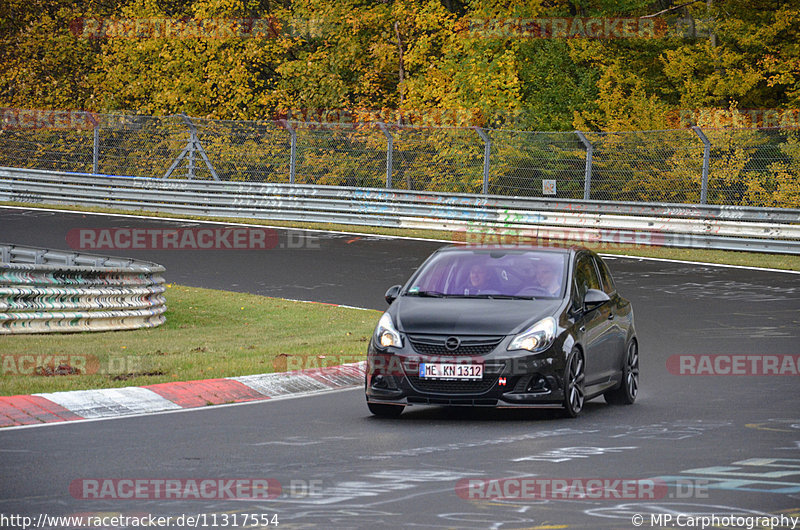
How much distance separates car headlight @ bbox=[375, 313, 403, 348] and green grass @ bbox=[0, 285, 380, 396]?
91.6 inches

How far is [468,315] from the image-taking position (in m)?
11.0

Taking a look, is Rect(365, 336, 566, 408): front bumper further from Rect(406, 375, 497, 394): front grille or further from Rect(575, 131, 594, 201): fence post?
Rect(575, 131, 594, 201): fence post

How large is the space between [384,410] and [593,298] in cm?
209

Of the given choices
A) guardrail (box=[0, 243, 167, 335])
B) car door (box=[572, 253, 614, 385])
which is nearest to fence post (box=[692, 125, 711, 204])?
guardrail (box=[0, 243, 167, 335])

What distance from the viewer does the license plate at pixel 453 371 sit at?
10688mm

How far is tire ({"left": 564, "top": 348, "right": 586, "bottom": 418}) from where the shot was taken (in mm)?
10930

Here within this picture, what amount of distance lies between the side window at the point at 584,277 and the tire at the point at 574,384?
65 cm

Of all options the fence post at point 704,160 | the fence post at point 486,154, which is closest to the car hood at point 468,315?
the fence post at point 704,160

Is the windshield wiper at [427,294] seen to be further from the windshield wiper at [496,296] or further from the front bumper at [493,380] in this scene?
the front bumper at [493,380]

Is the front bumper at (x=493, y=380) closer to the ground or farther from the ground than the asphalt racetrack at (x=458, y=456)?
farther from the ground

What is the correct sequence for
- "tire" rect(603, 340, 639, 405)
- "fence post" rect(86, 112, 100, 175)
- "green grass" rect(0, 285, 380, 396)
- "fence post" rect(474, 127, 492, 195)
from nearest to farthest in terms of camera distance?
"tire" rect(603, 340, 639, 405)
"green grass" rect(0, 285, 380, 396)
"fence post" rect(474, 127, 492, 195)
"fence post" rect(86, 112, 100, 175)

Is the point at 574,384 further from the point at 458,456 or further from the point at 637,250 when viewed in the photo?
the point at 637,250

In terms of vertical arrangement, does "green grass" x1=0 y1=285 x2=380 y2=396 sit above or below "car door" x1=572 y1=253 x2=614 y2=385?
below

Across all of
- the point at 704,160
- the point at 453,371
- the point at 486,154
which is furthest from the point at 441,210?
the point at 453,371
